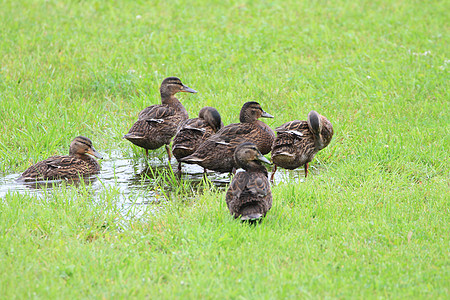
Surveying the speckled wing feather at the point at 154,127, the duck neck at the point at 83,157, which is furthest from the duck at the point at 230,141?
the duck neck at the point at 83,157

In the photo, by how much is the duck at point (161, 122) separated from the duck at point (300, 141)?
193cm

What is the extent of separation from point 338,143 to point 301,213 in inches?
105

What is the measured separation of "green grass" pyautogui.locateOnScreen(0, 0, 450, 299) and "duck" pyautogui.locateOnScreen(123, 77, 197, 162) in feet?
2.59

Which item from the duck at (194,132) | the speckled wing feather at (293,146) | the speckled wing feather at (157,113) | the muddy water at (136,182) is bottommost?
the muddy water at (136,182)

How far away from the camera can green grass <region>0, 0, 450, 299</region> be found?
468 cm

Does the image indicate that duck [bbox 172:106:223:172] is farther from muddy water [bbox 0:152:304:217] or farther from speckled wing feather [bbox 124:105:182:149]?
muddy water [bbox 0:152:304:217]

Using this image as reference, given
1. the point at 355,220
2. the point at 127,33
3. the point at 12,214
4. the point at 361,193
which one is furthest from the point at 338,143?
the point at 127,33

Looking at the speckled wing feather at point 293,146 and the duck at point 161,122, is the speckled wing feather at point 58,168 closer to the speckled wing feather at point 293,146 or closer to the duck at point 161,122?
the duck at point 161,122

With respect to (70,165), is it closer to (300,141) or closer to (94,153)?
(94,153)

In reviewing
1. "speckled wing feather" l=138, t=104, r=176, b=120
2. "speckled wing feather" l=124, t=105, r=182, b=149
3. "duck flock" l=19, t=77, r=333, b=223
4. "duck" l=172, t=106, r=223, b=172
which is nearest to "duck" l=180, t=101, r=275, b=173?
"duck flock" l=19, t=77, r=333, b=223

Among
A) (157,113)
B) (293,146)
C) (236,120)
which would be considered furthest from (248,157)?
(236,120)

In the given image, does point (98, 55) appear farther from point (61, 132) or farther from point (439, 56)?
point (439, 56)

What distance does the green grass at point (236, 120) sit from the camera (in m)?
4.68

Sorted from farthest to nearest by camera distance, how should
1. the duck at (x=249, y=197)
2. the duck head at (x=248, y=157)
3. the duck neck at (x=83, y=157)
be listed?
the duck neck at (x=83, y=157) < the duck head at (x=248, y=157) < the duck at (x=249, y=197)
